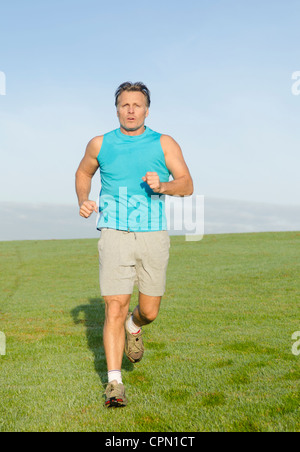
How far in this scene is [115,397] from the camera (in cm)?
462

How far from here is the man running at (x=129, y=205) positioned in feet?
16.7

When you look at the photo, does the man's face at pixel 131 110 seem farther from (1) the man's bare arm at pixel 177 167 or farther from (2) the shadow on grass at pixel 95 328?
(2) the shadow on grass at pixel 95 328

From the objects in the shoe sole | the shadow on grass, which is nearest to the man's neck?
the shoe sole

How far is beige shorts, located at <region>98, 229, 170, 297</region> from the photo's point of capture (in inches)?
201

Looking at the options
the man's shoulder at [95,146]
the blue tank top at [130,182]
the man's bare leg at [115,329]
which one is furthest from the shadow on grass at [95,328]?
the man's shoulder at [95,146]

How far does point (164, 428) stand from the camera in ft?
13.5

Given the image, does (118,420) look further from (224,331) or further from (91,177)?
(224,331)

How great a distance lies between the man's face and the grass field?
117 inches

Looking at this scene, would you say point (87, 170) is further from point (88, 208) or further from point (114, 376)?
point (114, 376)

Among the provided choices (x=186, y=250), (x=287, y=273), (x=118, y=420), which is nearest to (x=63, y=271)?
(x=186, y=250)

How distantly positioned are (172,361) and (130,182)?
298 centimetres

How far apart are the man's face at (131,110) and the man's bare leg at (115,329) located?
191cm

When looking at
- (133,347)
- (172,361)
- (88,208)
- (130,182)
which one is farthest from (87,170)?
(172,361)

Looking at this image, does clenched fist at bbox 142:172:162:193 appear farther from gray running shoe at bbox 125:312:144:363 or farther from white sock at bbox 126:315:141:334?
gray running shoe at bbox 125:312:144:363
